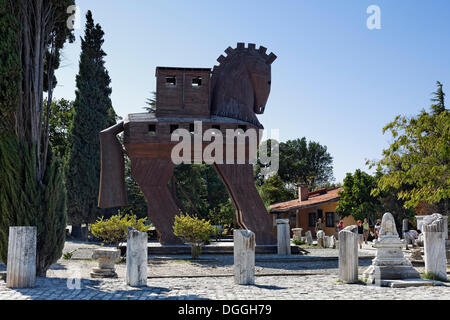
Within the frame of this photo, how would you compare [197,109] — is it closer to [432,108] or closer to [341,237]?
[341,237]

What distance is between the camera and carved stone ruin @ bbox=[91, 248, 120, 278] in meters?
11.1

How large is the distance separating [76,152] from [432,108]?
25.3m

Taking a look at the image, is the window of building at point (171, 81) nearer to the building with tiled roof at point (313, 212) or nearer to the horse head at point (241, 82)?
the horse head at point (241, 82)

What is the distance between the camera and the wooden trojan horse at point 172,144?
58.3 ft

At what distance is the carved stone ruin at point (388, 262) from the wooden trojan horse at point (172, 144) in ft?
27.3

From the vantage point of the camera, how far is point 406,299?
7.43 m

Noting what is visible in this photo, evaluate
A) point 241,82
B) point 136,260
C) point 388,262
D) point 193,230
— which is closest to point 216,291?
point 136,260

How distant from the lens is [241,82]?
19.6m

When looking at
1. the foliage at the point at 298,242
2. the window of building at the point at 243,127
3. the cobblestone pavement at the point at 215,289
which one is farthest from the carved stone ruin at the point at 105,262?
the foliage at the point at 298,242

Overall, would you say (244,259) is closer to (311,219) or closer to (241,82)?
(241,82)

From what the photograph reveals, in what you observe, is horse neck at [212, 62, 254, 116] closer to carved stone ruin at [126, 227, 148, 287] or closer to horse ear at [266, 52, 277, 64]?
horse ear at [266, 52, 277, 64]

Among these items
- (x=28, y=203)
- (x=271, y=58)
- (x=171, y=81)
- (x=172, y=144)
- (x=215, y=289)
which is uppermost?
(x=271, y=58)

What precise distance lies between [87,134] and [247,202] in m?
16.9

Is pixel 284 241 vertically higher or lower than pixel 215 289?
higher
